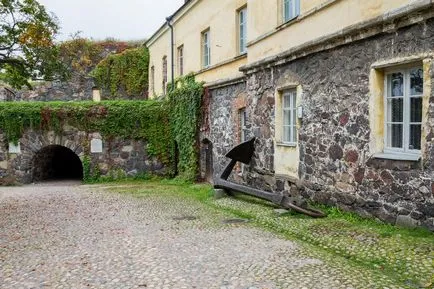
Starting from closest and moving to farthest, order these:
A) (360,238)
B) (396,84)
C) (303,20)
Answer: (360,238), (396,84), (303,20)

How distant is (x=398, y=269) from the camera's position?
5.18 meters

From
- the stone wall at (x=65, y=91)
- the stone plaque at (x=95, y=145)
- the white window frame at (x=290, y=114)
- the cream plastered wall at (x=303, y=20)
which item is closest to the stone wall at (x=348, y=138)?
the white window frame at (x=290, y=114)

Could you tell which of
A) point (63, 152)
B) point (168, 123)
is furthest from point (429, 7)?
point (63, 152)

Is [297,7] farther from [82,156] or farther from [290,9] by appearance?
[82,156]

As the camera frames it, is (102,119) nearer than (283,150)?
No

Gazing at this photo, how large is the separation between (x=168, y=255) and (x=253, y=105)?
6137 mm

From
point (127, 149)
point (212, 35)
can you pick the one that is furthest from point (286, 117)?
point (127, 149)

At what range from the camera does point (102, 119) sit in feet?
57.0

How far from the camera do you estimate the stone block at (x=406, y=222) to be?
6.56 m

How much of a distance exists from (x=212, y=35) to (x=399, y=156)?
9.65m

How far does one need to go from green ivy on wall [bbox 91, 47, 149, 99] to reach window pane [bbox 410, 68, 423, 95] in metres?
20.7

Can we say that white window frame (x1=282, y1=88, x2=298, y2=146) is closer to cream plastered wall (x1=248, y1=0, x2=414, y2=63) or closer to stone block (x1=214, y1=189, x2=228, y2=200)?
cream plastered wall (x1=248, y1=0, x2=414, y2=63)

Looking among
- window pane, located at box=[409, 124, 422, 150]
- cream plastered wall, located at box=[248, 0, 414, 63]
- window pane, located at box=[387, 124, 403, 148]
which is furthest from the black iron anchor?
cream plastered wall, located at box=[248, 0, 414, 63]

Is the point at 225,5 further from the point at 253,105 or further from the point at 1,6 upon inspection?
the point at 1,6
